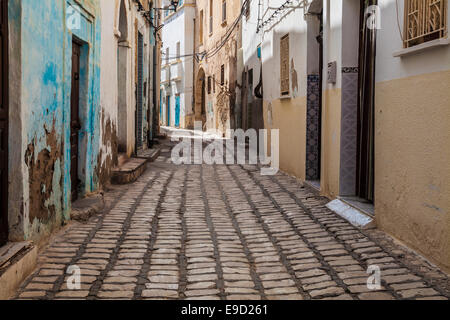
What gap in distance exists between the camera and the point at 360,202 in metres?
6.27

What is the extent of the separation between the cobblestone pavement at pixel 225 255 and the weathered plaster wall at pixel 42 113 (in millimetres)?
355

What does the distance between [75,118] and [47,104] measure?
179 centimetres

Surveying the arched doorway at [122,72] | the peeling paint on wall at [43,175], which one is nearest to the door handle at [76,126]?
the peeling paint on wall at [43,175]

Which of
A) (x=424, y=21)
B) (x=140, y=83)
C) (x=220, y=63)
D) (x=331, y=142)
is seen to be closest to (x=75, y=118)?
(x=331, y=142)

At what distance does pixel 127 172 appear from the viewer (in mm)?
8570

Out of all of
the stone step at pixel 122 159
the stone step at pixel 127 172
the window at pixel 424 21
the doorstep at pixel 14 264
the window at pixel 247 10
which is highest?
the window at pixel 247 10

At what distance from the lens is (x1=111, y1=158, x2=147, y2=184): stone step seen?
845cm

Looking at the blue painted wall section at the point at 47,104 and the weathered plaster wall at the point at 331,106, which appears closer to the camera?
the blue painted wall section at the point at 47,104

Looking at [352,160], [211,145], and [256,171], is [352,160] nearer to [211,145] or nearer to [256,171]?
[256,171]

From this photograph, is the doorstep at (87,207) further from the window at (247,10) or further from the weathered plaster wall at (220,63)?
the weathered plaster wall at (220,63)

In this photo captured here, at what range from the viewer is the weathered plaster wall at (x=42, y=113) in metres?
4.05

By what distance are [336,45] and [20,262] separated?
4715 mm

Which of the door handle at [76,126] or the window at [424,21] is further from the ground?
the window at [424,21]

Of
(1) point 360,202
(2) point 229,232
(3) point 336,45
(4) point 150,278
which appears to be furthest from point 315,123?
(4) point 150,278
